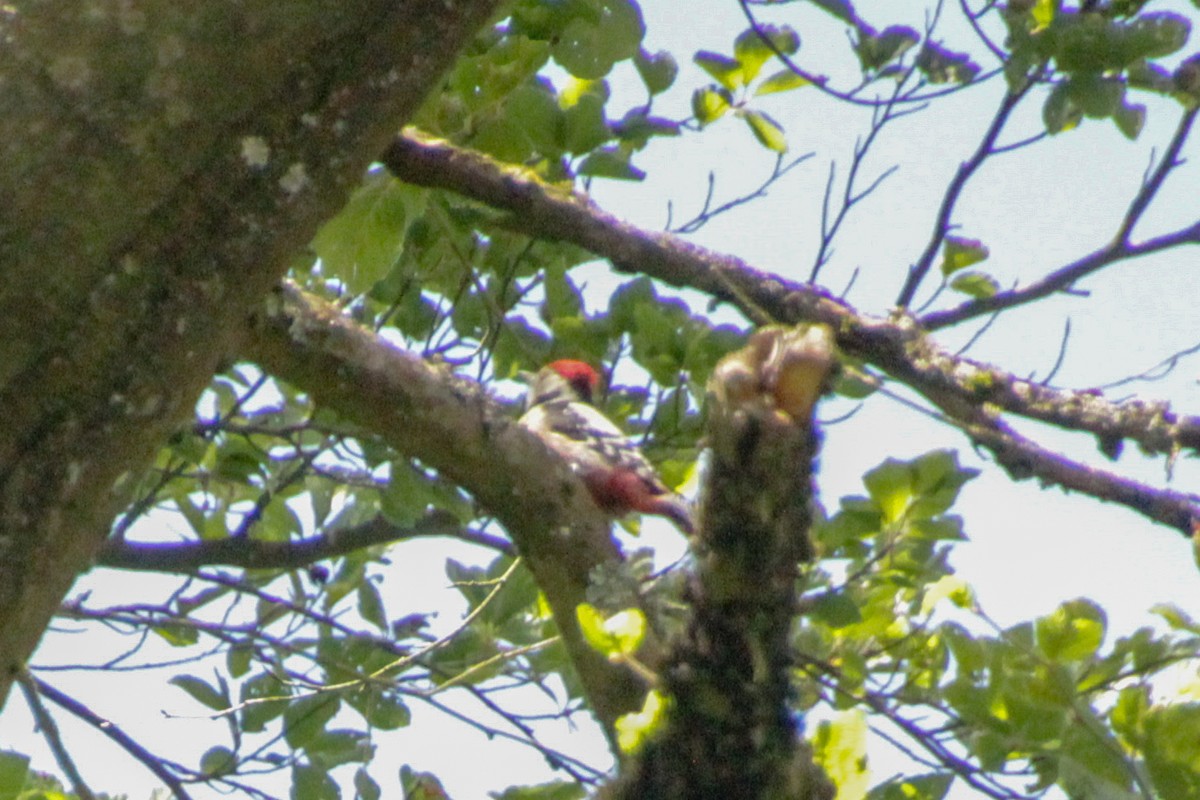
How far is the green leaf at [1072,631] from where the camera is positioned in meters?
1.79

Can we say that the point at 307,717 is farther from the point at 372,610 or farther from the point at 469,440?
the point at 469,440

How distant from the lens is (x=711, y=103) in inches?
114

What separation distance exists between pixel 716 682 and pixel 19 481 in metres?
0.80

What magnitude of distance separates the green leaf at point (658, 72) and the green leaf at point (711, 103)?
0.07 m

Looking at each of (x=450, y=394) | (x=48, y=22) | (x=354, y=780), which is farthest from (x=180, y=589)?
(x=48, y=22)

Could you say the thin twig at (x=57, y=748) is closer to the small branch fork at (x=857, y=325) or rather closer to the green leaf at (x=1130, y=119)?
the small branch fork at (x=857, y=325)

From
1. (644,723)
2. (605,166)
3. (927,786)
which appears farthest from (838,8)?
(644,723)

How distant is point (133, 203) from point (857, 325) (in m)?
1.03

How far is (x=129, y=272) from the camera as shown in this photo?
1448mm

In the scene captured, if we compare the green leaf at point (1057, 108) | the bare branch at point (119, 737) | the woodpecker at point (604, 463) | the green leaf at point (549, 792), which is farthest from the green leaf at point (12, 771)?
the green leaf at point (1057, 108)

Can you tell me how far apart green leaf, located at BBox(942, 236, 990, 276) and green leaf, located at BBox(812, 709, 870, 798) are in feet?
4.78

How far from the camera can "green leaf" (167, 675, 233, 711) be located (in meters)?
3.47

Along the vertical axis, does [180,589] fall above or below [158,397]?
above

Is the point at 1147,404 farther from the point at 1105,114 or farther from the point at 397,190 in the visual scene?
the point at 397,190
